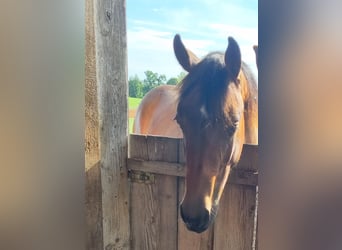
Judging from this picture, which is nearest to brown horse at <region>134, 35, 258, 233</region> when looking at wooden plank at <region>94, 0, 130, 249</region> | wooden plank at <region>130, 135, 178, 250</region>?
wooden plank at <region>130, 135, 178, 250</region>

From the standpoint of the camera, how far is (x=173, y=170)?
4.01 feet

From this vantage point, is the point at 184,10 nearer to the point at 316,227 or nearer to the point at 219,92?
the point at 219,92

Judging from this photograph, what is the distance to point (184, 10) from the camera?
108cm

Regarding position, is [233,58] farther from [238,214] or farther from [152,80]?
[238,214]

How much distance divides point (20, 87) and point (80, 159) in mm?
264

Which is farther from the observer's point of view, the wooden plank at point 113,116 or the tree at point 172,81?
the wooden plank at point 113,116

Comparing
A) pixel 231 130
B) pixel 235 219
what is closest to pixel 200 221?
pixel 235 219

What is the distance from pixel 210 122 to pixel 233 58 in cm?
21

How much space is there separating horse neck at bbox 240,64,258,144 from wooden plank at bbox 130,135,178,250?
0.28 meters

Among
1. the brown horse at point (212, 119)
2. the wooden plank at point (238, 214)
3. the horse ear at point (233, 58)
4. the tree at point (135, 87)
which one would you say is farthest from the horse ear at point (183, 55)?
the wooden plank at point (238, 214)

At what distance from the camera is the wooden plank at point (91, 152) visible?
1.21 metres

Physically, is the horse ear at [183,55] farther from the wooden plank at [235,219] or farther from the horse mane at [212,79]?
the wooden plank at [235,219]

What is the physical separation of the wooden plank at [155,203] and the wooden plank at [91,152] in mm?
140

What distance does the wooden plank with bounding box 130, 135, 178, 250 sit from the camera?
1.25 meters
